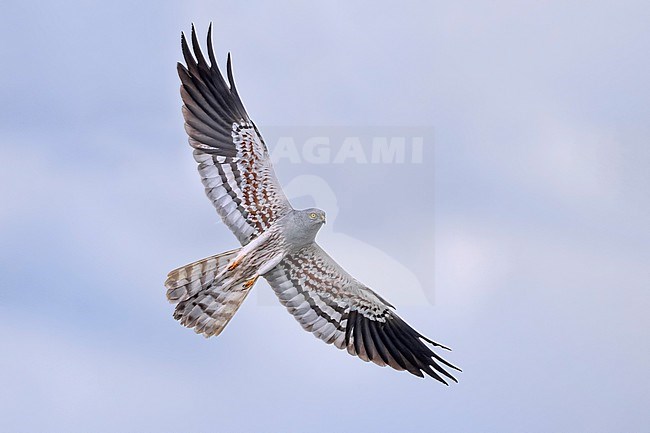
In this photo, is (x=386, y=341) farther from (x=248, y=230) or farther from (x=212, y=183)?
(x=212, y=183)

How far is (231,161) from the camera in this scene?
45.1 feet

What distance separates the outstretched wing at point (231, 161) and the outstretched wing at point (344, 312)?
0.96 metres

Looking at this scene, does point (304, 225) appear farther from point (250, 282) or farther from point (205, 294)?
point (205, 294)

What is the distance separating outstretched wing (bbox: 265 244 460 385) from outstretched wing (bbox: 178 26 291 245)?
3.15 ft

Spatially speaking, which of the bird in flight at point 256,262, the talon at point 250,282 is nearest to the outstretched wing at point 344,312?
the bird in flight at point 256,262

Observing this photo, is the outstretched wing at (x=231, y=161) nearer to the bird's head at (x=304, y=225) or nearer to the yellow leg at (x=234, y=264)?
the bird's head at (x=304, y=225)

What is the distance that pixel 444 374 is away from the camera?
13.5 meters

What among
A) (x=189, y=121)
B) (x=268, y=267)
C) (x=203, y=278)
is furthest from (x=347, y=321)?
(x=189, y=121)

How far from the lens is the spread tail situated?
13.4 m

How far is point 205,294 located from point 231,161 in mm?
2287

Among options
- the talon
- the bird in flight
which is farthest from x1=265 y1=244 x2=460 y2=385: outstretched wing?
the talon

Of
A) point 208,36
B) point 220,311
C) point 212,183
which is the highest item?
point 208,36

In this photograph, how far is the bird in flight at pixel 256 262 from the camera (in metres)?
13.5

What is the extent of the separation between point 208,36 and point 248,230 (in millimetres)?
3342
